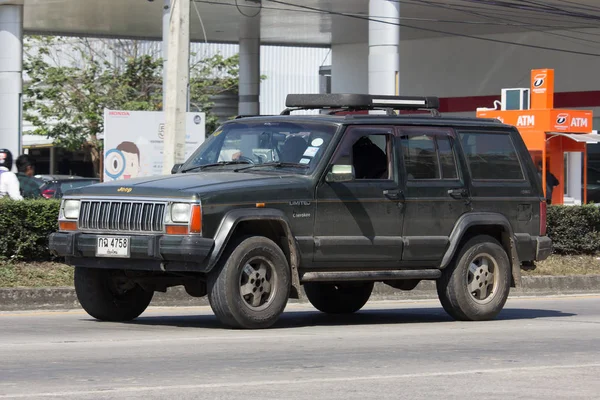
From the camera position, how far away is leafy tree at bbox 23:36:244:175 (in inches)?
1810

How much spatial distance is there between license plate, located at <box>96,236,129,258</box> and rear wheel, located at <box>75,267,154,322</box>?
0.68 m

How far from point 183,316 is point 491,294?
3.27 meters

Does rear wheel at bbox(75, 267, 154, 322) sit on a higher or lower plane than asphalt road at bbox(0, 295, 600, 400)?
higher

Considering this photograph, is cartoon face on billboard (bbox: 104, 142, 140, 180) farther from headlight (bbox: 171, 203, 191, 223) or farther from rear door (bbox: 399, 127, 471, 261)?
headlight (bbox: 171, 203, 191, 223)

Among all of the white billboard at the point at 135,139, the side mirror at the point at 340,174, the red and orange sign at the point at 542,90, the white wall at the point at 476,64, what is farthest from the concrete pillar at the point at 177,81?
the white wall at the point at 476,64

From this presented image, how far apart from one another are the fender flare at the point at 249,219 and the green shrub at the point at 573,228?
31.4 ft

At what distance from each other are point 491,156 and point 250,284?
11.1 feet

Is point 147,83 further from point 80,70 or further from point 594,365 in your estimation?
point 594,365

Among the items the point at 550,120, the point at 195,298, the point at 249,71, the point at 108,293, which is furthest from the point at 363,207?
the point at 249,71

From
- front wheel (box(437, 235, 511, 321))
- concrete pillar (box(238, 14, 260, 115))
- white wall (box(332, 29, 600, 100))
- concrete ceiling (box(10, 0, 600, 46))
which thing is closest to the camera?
front wheel (box(437, 235, 511, 321))

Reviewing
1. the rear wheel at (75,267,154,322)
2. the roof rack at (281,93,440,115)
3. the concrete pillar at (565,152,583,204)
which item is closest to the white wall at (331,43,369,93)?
the concrete pillar at (565,152,583,204)

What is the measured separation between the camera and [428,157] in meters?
11.5

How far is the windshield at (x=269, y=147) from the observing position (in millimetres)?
10703

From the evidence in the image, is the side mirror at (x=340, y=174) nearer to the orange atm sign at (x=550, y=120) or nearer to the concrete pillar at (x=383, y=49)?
the concrete pillar at (x=383, y=49)
